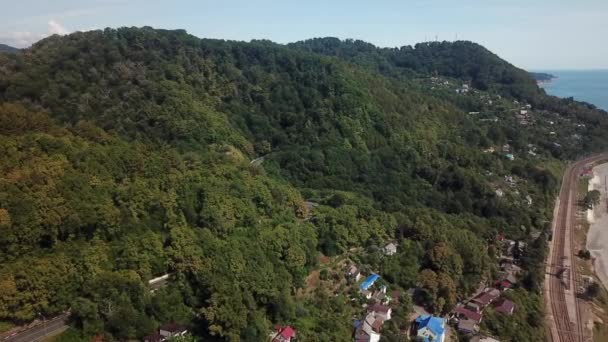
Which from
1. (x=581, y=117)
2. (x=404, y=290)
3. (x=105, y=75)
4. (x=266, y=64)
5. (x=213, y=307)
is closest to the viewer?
(x=213, y=307)

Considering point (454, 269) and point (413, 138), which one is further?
point (413, 138)

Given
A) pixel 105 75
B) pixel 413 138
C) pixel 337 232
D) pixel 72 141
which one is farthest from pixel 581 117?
pixel 72 141

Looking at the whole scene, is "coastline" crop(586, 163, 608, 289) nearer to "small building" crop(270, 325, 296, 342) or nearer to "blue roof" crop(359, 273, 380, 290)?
"blue roof" crop(359, 273, 380, 290)

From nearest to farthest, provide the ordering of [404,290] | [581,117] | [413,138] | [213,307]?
[213,307]
[404,290]
[413,138]
[581,117]

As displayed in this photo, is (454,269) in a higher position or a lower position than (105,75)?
lower

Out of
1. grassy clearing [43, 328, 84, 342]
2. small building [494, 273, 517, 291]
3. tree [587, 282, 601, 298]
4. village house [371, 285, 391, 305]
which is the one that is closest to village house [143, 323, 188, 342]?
grassy clearing [43, 328, 84, 342]

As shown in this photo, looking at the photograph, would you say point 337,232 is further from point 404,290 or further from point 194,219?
point 194,219

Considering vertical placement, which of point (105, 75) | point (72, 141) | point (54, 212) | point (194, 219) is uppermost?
point (105, 75)
